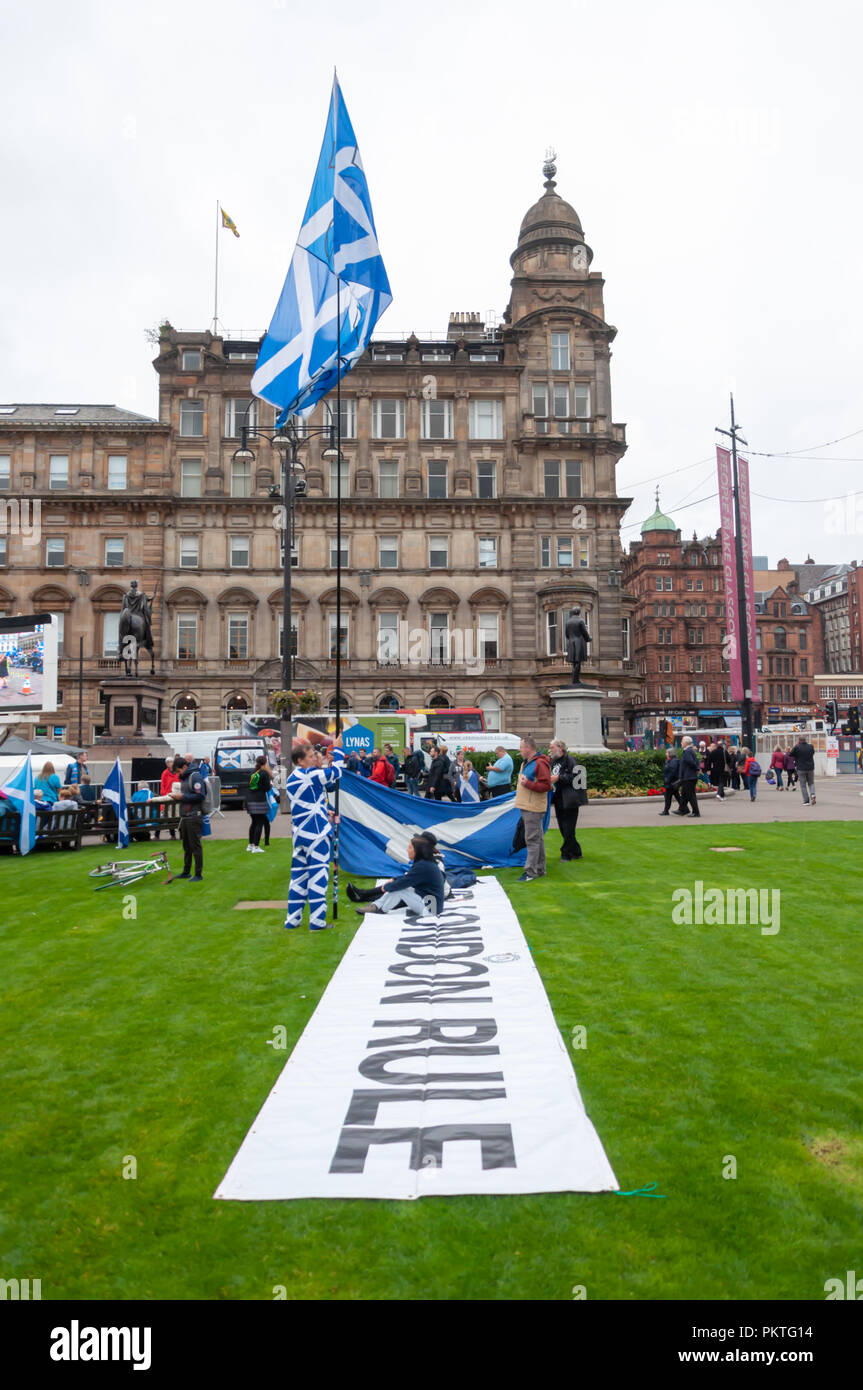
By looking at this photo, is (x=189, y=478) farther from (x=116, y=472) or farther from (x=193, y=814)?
A: (x=193, y=814)

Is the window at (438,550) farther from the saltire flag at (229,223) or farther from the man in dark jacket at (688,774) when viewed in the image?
the man in dark jacket at (688,774)

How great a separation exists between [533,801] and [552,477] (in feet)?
147

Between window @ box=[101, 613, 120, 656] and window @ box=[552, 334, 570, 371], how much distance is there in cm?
3103

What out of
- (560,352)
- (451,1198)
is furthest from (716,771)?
(560,352)

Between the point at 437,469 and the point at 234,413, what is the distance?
42.2ft

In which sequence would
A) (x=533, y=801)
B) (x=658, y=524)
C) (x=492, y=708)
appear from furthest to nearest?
(x=658, y=524)
(x=492, y=708)
(x=533, y=801)

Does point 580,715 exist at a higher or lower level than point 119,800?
higher

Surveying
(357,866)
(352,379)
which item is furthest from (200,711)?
(357,866)

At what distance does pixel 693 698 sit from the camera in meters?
87.9

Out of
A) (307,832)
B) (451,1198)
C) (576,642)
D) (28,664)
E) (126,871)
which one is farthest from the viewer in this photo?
(576,642)

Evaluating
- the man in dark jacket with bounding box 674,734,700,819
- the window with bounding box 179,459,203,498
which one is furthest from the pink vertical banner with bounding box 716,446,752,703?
the window with bounding box 179,459,203,498

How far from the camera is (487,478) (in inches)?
2192

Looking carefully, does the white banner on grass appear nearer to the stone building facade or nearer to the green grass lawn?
the green grass lawn
